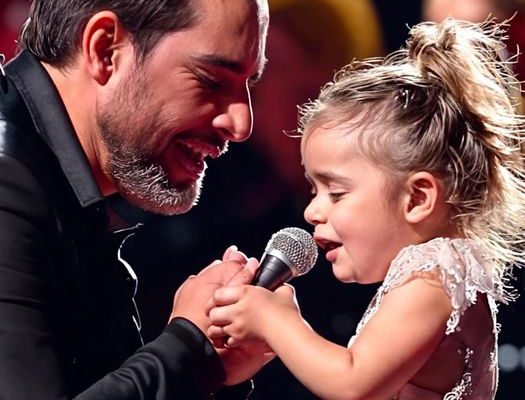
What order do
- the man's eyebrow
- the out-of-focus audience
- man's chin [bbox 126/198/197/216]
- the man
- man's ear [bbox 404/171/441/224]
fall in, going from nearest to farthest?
1. the man
2. man's ear [bbox 404/171/441/224]
3. the man's eyebrow
4. man's chin [bbox 126/198/197/216]
5. the out-of-focus audience

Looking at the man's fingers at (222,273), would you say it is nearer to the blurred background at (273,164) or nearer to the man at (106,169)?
the man at (106,169)

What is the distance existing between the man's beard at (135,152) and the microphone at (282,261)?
1.01ft

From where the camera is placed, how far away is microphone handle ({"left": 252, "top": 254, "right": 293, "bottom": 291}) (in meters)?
1.71

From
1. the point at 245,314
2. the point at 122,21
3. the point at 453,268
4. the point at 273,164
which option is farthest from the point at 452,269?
the point at 273,164

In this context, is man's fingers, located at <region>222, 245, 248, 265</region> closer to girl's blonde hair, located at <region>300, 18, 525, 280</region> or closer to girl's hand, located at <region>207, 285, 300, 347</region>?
girl's hand, located at <region>207, 285, 300, 347</region>

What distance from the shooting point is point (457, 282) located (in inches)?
66.4

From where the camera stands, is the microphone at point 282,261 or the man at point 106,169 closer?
the man at point 106,169

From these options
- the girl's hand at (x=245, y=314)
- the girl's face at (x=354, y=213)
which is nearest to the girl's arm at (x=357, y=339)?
the girl's hand at (x=245, y=314)

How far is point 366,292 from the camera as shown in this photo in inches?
123

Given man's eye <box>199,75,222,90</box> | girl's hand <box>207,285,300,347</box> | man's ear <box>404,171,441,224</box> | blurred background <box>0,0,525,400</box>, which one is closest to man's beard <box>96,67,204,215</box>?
man's eye <box>199,75,222,90</box>

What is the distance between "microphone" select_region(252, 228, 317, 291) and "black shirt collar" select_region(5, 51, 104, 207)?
0.96ft

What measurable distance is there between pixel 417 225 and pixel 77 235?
570 mm

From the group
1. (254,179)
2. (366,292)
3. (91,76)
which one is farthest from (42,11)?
(366,292)

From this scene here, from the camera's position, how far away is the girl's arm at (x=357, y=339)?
1629 millimetres
